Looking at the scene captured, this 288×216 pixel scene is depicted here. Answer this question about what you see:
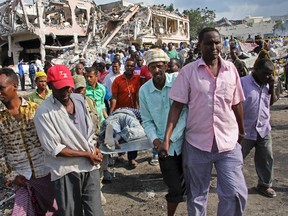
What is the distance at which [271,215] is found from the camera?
334cm

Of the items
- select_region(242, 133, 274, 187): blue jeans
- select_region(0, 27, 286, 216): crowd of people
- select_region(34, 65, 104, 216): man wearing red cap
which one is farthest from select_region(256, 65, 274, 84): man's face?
select_region(34, 65, 104, 216): man wearing red cap

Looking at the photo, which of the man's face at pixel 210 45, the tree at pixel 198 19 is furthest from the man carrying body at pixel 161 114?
the tree at pixel 198 19

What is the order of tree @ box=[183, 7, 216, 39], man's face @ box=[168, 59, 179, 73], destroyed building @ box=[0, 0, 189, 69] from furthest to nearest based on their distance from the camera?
tree @ box=[183, 7, 216, 39] < destroyed building @ box=[0, 0, 189, 69] < man's face @ box=[168, 59, 179, 73]

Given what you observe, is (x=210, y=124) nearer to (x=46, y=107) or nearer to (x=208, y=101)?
(x=208, y=101)

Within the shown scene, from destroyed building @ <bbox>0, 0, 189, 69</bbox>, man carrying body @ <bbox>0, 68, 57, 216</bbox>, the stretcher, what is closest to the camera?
man carrying body @ <bbox>0, 68, 57, 216</bbox>

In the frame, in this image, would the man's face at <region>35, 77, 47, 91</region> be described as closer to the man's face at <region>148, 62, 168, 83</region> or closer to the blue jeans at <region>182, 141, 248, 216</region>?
the man's face at <region>148, 62, 168, 83</region>

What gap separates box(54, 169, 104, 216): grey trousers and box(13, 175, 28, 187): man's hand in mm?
392

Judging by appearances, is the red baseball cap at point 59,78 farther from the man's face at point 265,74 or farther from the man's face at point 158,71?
the man's face at point 265,74

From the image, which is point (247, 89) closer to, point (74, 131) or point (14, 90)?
point (74, 131)

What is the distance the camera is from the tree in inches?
2328

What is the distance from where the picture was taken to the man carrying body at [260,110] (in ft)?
11.4

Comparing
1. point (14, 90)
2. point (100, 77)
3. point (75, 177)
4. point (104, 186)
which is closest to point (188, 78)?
point (75, 177)

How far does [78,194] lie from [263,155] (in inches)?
88.9

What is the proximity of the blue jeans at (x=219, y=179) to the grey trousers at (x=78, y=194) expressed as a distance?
79cm
